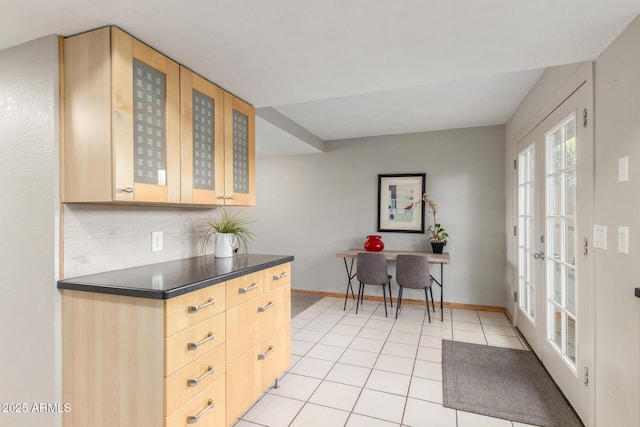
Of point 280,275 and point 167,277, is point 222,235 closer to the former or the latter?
point 280,275

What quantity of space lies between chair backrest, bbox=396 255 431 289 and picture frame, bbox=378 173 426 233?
2.67ft

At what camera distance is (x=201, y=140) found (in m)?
2.08

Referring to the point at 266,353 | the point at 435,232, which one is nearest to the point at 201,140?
the point at 266,353

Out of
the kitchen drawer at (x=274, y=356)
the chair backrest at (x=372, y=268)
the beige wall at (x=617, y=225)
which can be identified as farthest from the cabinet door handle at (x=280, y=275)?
the beige wall at (x=617, y=225)

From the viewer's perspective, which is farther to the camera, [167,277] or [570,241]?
[570,241]

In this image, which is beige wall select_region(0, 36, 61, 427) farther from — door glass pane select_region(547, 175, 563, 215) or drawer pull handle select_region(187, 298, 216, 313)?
door glass pane select_region(547, 175, 563, 215)

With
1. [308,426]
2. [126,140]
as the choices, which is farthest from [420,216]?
[126,140]

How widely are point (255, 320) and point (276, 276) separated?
0.36 meters

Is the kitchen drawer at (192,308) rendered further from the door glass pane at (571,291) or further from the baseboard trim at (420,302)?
the baseboard trim at (420,302)

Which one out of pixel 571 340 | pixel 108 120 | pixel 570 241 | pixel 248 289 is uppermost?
pixel 108 120

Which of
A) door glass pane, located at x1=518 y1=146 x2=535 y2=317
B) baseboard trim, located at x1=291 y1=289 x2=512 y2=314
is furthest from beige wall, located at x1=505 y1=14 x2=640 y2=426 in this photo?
baseboard trim, located at x1=291 y1=289 x2=512 y2=314

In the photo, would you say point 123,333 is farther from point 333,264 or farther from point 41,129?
A: point 333,264

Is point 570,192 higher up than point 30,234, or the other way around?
point 570,192

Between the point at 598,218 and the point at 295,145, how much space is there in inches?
134
